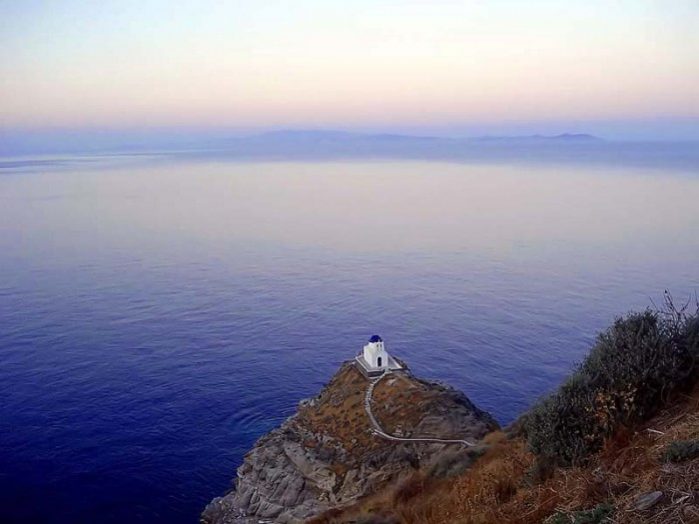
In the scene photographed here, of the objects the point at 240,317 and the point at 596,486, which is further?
the point at 240,317

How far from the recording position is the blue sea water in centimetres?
3847

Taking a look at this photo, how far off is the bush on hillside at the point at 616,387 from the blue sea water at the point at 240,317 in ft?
90.8

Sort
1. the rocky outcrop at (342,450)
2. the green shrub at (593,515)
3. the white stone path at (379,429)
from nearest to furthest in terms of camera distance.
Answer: the green shrub at (593,515)
the white stone path at (379,429)
the rocky outcrop at (342,450)

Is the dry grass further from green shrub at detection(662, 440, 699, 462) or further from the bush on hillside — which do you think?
the bush on hillside

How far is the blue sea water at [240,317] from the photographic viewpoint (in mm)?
38469

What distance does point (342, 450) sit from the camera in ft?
104

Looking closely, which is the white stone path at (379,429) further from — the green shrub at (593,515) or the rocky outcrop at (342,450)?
the green shrub at (593,515)

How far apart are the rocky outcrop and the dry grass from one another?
55.7ft

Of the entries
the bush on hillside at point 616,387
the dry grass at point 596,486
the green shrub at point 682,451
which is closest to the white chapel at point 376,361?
the dry grass at point 596,486

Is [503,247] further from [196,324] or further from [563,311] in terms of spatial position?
[196,324]

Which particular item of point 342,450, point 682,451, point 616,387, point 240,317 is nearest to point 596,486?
point 682,451

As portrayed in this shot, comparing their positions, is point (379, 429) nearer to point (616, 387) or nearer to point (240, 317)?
point (616, 387)

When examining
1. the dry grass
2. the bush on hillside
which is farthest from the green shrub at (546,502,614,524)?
the bush on hillside

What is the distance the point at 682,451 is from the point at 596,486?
1.09 meters
